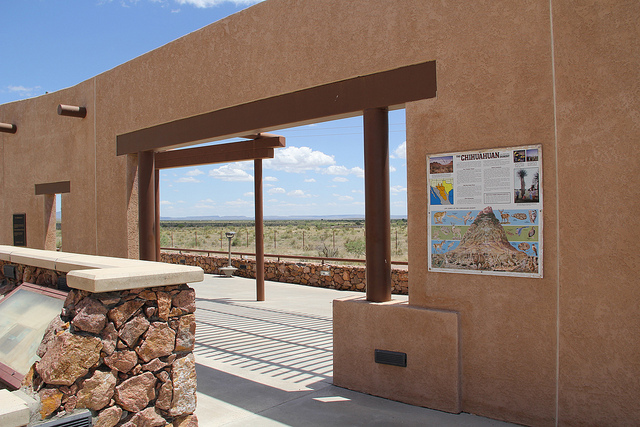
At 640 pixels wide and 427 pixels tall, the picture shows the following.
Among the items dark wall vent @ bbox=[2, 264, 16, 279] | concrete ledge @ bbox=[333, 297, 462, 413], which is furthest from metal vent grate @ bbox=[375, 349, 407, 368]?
dark wall vent @ bbox=[2, 264, 16, 279]

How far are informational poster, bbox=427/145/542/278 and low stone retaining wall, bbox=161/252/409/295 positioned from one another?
805cm

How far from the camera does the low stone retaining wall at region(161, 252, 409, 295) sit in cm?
1441

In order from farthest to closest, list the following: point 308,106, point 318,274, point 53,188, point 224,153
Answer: point 318,274 → point 224,153 → point 53,188 → point 308,106

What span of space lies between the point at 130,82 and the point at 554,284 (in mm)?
7938

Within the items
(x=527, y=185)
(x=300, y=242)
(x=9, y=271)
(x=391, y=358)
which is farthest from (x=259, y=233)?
(x=300, y=242)

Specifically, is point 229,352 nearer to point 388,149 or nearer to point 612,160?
point 388,149

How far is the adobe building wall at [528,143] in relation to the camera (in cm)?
432

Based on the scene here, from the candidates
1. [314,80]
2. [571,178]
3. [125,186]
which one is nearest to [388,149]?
[314,80]

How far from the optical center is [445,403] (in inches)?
202

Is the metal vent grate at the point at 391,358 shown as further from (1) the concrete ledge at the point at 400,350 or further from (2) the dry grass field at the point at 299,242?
(2) the dry grass field at the point at 299,242

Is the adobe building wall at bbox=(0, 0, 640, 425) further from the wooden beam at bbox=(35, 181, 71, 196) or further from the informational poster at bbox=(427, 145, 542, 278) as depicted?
the wooden beam at bbox=(35, 181, 71, 196)

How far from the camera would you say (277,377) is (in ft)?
21.3

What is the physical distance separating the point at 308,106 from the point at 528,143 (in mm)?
2751

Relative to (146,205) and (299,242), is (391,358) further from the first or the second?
(299,242)
